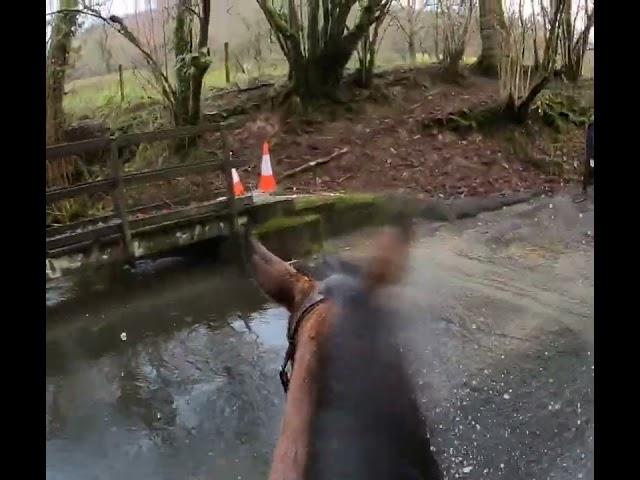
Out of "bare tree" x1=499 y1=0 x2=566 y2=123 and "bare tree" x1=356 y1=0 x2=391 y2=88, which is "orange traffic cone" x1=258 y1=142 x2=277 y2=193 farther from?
"bare tree" x1=499 y1=0 x2=566 y2=123

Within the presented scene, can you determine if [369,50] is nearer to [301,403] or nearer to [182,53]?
[182,53]

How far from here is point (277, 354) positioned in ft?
4.01

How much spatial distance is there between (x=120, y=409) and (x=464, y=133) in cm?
86

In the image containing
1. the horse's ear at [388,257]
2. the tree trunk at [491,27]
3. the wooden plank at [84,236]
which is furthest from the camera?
the tree trunk at [491,27]

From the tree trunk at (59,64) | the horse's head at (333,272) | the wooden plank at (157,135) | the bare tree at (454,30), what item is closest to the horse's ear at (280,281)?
the horse's head at (333,272)

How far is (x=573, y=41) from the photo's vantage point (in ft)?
4.36

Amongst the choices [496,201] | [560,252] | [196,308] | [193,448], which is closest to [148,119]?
[196,308]

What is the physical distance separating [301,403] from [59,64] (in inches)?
31.2

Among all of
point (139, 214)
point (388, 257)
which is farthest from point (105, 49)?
point (388, 257)

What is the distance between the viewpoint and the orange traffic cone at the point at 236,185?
51.7 inches

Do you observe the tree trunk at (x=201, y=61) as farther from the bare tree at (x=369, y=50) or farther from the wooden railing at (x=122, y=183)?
the bare tree at (x=369, y=50)

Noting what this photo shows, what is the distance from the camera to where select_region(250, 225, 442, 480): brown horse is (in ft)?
2.46

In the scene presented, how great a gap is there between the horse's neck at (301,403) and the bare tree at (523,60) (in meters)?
0.80
